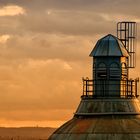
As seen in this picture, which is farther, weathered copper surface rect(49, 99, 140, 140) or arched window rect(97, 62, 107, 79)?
arched window rect(97, 62, 107, 79)

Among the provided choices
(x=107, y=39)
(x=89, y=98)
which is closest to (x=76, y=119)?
(x=89, y=98)

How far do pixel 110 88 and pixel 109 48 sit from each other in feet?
12.1

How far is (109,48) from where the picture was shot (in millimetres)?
85062

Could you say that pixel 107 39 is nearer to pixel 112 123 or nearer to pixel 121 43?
pixel 121 43

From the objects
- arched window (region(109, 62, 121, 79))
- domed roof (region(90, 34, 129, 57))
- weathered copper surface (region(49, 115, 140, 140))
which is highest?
domed roof (region(90, 34, 129, 57))

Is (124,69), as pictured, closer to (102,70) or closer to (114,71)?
(114,71)

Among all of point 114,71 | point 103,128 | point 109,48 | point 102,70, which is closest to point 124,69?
point 114,71

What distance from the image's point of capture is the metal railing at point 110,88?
85062 millimetres

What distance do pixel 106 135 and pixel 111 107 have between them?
340 centimetres

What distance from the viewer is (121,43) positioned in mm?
86062

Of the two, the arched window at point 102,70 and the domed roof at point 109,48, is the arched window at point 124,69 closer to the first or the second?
the domed roof at point 109,48

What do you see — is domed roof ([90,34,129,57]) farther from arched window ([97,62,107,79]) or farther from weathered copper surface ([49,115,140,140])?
weathered copper surface ([49,115,140,140])

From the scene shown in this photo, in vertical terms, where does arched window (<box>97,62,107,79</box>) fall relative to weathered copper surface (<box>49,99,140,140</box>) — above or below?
above

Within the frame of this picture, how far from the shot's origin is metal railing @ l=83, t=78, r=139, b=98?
85.1m
